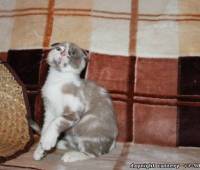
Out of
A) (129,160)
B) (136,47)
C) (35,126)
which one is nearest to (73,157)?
(129,160)

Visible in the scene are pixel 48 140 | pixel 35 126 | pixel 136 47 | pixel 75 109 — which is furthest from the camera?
pixel 136 47

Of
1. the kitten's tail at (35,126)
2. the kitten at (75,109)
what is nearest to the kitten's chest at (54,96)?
the kitten at (75,109)

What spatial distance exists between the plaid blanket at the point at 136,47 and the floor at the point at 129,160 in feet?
0.29

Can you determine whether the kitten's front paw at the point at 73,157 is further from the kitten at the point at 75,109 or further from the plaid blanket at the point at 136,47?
the plaid blanket at the point at 136,47

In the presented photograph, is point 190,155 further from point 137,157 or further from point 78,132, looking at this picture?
point 78,132

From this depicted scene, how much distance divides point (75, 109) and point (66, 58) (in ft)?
0.68

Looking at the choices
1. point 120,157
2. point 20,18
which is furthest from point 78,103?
point 20,18

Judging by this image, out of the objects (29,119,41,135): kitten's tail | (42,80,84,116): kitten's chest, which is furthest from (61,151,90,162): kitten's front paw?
(29,119,41,135): kitten's tail

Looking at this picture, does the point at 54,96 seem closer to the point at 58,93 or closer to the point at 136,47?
the point at 58,93

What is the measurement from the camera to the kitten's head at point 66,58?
5.41 ft

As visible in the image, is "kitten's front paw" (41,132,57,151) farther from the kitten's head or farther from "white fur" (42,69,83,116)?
the kitten's head

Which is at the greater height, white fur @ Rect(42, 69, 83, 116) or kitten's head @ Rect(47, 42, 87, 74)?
kitten's head @ Rect(47, 42, 87, 74)

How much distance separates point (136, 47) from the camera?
6.32 feet

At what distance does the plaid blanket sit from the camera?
1.85 metres
